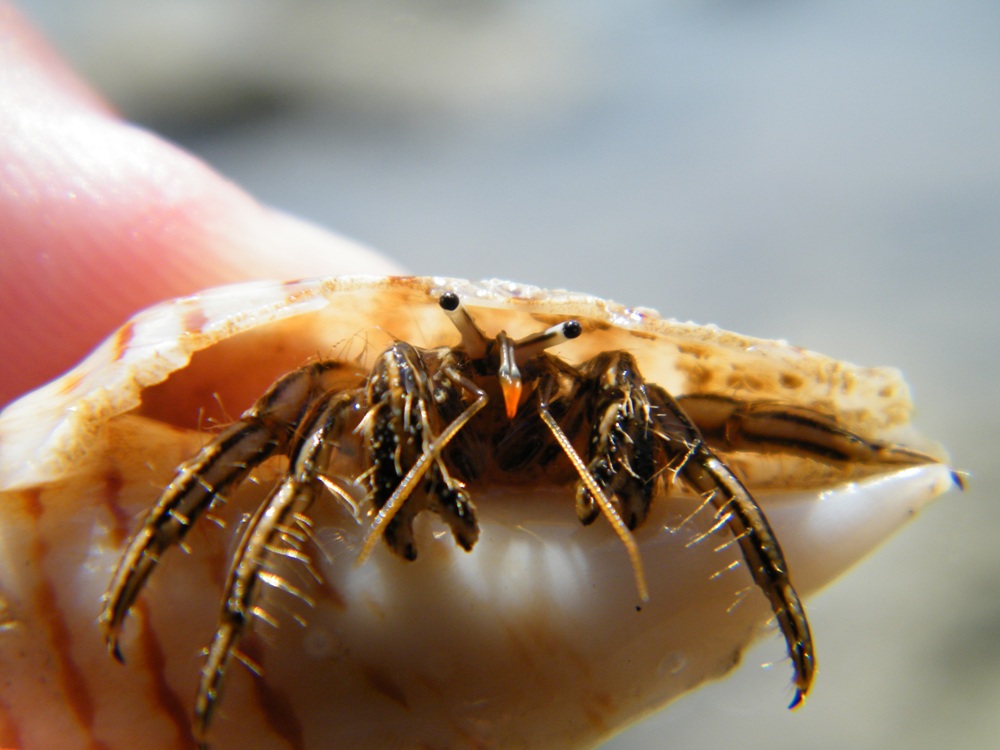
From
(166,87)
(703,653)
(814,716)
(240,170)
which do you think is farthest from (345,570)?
(166,87)

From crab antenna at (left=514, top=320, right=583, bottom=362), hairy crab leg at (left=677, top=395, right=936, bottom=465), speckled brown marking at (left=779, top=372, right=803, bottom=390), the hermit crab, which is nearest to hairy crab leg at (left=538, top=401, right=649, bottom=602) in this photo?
the hermit crab

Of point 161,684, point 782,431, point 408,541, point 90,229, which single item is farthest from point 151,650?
point 90,229

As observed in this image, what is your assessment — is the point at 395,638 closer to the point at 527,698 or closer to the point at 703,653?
the point at 527,698

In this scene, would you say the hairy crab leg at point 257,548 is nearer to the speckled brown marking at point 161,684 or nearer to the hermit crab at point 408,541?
the hermit crab at point 408,541

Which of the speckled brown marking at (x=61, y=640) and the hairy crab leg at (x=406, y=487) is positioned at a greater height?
the hairy crab leg at (x=406, y=487)

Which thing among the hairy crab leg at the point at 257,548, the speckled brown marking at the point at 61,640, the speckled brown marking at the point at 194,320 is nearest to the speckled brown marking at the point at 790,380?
the hairy crab leg at the point at 257,548

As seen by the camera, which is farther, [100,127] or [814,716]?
[100,127]
